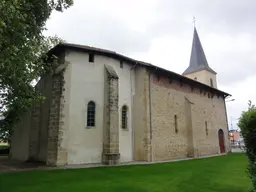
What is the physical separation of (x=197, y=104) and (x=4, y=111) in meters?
17.9

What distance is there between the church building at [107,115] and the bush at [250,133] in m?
8.87

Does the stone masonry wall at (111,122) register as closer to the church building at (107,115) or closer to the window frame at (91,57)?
the church building at (107,115)

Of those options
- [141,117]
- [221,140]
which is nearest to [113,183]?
[141,117]

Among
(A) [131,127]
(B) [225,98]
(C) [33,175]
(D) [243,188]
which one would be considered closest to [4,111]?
(C) [33,175]

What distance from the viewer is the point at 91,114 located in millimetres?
14539

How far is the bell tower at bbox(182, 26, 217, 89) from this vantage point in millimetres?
34219

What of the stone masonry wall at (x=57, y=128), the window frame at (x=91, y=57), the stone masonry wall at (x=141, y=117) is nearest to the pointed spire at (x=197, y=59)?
the stone masonry wall at (x=141, y=117)

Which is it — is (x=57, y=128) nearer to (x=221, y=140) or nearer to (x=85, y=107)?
(x=85, y=107)

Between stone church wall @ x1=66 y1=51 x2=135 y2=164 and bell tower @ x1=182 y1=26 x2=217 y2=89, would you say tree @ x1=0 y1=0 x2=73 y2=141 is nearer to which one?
stone church wall @ x1=66 y1=51 x2=135 y2=164

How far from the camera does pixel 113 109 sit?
14.2 meters

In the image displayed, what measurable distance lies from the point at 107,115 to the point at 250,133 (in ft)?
31.6

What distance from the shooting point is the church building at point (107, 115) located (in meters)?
13.4

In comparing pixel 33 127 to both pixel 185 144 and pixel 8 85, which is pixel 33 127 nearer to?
pixel 8 85

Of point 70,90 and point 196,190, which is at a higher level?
point 70,90
